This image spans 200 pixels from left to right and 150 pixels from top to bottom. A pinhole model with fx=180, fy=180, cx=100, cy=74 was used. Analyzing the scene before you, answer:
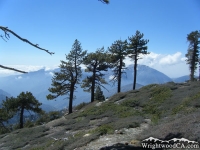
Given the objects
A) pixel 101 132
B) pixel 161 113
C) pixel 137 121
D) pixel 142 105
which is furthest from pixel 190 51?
pixel 101 132

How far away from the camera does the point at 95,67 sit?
3181 centimetres

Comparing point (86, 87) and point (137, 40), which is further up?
point (137, 40)

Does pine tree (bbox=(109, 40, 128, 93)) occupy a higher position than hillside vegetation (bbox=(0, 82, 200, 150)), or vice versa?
pine tree (bbox=(109, 40, 128, 93))

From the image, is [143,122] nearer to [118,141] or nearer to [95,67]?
[118,141]

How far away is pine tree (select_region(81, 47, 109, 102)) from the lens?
3066cm

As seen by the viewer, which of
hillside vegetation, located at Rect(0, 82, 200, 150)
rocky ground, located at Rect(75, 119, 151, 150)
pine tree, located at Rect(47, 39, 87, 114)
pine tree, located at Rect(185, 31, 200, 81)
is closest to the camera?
rocky ground, located at Rect(75, 119, 151, 150)

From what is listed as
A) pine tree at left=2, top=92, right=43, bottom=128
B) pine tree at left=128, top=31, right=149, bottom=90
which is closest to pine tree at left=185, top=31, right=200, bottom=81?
pine tree at left=128, top=31, right=149, bottom=90

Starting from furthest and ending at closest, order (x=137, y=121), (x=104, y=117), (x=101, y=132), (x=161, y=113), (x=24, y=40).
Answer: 1. (x=104, y=117)
2. (x=161, y=113)
3. (x=137, y=121)
4. (x=101, y=132)
5. (x=24, y=40)

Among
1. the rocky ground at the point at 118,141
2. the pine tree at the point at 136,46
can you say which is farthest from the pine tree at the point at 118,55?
the rocky ground at the point at 118,141

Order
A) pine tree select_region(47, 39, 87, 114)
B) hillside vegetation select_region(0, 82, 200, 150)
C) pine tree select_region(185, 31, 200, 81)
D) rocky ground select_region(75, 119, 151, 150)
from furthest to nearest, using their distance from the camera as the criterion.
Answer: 1. pine tree select_region(185, 31, 200, 81)
2. pine tree select_region(47, 39, 87, 114)
3. hillside vegetation select_region(0, 82, 200, 150)
4. rocky ground select_region(75, 119, 151, 150)

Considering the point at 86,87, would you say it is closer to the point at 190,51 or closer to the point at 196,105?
the point at 196,105

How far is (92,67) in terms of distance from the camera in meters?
31.9

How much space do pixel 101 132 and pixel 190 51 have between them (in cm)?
3699

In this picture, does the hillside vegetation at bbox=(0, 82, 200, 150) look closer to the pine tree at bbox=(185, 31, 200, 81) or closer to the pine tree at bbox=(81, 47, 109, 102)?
the pine tree at bbox=(81, 47, 109, 102)
